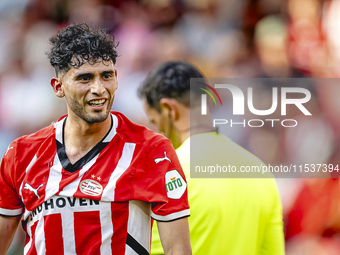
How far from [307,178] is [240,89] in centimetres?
110

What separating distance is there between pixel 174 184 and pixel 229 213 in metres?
0.53

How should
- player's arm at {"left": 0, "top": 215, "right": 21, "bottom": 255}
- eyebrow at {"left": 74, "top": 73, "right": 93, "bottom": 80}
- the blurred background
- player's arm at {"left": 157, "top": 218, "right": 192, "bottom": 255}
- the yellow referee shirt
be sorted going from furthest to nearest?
the blurred background < the yellow referee shirt < player's arm at {"left": 0, "top": 215, "right": 21, "bottom": 255} < eyebrow at {"left": 74, "top": 73, "right": 93, "bottom": 80} < player's arm at {"left": 157, "top": 218, "right": 192, "bottom": 255}

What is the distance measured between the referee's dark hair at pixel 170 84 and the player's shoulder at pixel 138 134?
465mm

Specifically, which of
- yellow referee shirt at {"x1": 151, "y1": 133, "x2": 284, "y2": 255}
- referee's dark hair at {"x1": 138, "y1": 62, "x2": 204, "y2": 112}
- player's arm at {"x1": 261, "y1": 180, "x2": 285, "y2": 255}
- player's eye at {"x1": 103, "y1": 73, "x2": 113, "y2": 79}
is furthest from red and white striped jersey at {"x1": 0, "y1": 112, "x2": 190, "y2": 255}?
player's arm at {"x1": 261, "y1": 180, "x2": 285, "y2": 255}

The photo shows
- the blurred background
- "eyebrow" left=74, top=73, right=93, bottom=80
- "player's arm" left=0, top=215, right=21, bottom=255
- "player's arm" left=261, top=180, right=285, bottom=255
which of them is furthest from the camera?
the blurred background

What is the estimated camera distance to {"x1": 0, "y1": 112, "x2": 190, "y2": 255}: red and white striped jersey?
150 cm

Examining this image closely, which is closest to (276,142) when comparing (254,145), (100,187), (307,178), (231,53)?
(254,145)

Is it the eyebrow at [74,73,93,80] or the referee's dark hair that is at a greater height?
the referee's dark hair

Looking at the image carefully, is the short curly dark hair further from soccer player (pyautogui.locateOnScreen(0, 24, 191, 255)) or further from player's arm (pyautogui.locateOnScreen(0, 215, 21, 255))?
A: player's arm (pyautogui.locateOnScreen(0, 215, 21, 255))

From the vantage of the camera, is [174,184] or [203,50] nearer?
[174,184]

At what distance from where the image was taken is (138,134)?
1.68m

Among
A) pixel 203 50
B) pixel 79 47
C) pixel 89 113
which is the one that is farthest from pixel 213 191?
pixel 203 50

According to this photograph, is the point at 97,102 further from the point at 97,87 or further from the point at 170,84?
the point at 170,84

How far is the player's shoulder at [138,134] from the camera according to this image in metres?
1.62
